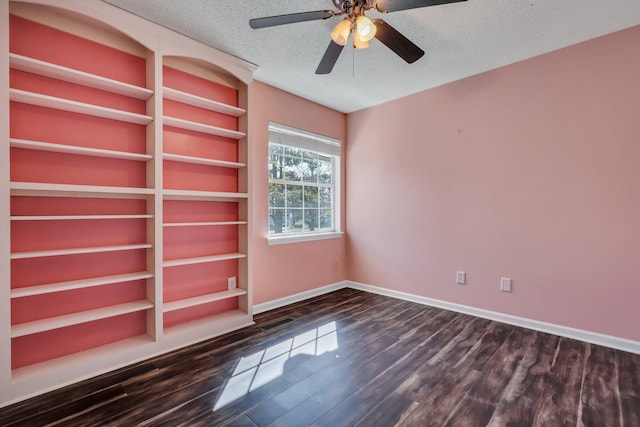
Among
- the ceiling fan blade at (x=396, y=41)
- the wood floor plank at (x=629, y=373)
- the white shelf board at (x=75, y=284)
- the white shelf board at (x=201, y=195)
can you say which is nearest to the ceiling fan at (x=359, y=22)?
the ceiling fan blade at (x=396, y=41)

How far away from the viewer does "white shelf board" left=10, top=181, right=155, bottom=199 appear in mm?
1884

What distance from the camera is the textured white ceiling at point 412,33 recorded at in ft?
7.04

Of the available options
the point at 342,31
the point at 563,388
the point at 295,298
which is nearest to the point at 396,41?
the point at 342,31

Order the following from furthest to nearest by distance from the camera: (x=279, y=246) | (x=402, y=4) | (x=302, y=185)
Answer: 1. (x=302, y=185)
2. (x=279, y=246)
3. (x=402, y=4)

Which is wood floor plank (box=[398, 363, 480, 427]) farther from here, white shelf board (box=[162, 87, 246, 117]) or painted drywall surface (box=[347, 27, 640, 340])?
white shelf board (box=[162, 87, 246, 117])

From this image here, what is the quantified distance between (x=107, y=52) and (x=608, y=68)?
164 inches

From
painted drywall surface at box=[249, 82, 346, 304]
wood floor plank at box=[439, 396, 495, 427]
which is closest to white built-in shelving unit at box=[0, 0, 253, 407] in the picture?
painted drywall surface at box=[249, 82, 346, 304]

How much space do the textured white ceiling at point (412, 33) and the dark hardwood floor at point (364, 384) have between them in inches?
105

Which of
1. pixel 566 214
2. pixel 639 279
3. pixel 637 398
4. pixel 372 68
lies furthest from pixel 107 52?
pixel 639 279

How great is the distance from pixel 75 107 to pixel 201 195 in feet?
3.53

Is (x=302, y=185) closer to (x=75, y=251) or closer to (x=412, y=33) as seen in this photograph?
(x=412, y=33)

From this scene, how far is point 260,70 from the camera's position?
314 cm

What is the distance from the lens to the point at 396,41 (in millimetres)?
2010

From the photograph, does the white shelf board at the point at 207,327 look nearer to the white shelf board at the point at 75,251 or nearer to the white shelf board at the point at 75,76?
the white shelf board at the point at 75,251
